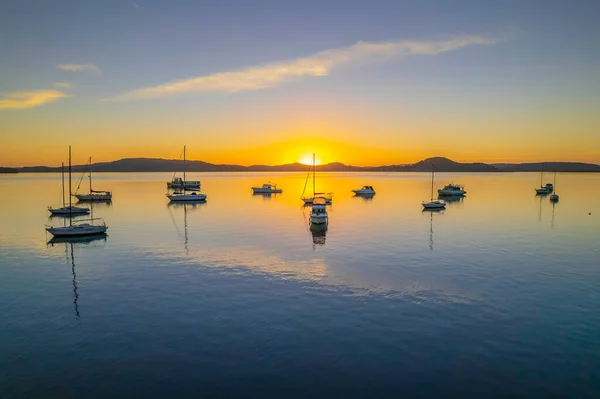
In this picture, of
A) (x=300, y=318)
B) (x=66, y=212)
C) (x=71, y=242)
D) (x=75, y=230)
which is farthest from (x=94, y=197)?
(x=300, y=318)

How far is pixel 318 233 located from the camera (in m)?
62.4

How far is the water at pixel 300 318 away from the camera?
1858cm

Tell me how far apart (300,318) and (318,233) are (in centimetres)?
3666

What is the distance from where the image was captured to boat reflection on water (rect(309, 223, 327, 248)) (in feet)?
181

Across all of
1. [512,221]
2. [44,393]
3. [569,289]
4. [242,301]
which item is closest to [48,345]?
[44,393]

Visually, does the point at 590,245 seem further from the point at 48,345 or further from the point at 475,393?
the point at 48,345

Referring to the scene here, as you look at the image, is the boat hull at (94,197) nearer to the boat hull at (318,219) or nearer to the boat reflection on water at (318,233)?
the boat reflection on water at (318,233)

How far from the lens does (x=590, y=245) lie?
52.2 meters

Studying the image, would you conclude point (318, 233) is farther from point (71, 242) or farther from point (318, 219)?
point (71, 242)

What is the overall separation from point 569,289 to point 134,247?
154 ft

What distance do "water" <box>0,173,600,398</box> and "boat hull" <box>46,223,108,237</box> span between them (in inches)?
134

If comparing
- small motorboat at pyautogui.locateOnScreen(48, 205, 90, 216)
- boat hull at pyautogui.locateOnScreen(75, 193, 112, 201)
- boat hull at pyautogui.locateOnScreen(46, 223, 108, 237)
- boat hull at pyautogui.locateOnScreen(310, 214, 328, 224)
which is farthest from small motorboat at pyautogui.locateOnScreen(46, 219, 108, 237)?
boat hull at pyautogui.locateOnScreen(75, 193, 112, 201)

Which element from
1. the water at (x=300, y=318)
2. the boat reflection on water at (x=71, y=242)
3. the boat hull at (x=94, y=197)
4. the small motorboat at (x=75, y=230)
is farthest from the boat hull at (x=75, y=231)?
the boat hull at (x=94, y=197)

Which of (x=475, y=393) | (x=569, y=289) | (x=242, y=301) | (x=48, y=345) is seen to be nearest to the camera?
(x=475, y=393)
